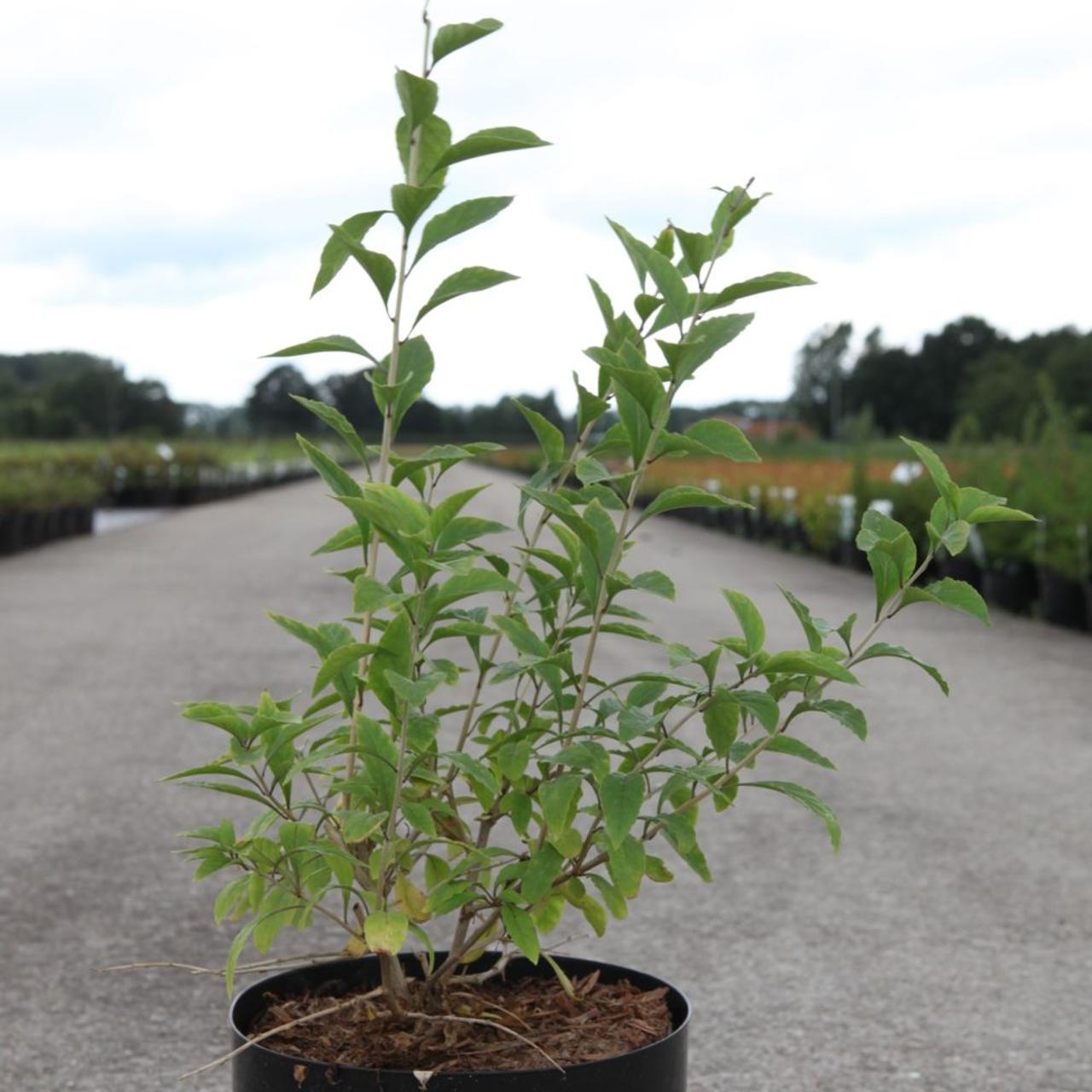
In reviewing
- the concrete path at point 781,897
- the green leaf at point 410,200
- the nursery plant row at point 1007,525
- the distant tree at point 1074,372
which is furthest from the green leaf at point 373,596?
the distant tree at point 1074,372

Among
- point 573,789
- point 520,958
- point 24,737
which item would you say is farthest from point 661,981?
point 24,737

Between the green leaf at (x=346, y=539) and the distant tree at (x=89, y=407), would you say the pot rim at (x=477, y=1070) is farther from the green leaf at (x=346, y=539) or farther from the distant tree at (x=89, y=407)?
the distant tree at (x=89, y=407)

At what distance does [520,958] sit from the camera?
1.71 metres

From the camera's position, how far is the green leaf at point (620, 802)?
4.38ft

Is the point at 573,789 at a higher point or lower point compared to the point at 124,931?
higher

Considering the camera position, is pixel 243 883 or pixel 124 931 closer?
pixel 243 883

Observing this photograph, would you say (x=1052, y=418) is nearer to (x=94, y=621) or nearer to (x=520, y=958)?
(x=94, y=621)

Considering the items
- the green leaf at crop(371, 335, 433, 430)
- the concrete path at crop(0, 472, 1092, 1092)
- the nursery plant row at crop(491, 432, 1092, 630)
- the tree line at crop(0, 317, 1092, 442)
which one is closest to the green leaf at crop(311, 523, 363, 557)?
the green leaf at crop(371, 335, 433, 430)

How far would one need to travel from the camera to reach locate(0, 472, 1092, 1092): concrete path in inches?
110

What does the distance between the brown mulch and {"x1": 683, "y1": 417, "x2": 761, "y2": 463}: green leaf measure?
58 centimetres

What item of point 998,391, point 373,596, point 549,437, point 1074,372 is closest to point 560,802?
point 373,596

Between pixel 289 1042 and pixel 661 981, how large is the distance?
0.41m

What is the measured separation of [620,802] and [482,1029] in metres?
0.35

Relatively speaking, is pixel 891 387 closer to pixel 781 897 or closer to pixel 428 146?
pixel 781 897
